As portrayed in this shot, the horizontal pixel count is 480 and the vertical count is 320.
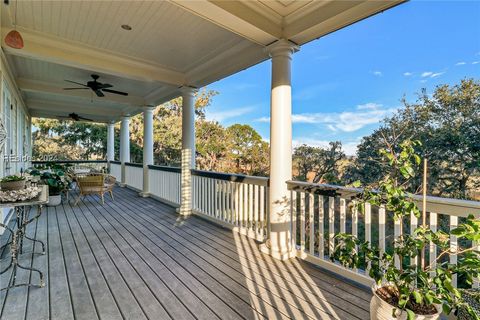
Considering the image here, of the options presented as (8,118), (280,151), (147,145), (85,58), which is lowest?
(280,151)

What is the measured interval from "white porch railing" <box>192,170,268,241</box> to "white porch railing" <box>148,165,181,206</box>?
808 millimetres

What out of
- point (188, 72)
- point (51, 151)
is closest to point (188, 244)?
point (188, 72)

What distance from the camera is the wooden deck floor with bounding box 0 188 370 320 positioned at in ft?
6.21

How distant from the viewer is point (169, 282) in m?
2.32

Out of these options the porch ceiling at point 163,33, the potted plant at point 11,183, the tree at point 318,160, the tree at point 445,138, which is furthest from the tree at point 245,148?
the potted plant at point 11,183

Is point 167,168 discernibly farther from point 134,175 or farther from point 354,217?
point 354,217

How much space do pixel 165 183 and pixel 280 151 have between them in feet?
12.8

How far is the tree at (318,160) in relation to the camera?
19.2ft

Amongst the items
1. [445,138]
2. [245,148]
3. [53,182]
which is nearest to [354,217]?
[445,138]

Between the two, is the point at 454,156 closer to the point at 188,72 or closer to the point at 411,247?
the point at 411,247

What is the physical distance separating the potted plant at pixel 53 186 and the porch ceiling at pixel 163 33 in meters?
2.14

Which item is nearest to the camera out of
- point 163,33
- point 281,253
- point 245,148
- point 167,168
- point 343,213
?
point 343,213

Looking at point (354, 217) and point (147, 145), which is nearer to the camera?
point (354, 217)

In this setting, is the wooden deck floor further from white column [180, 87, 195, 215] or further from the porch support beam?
the porch support beam
